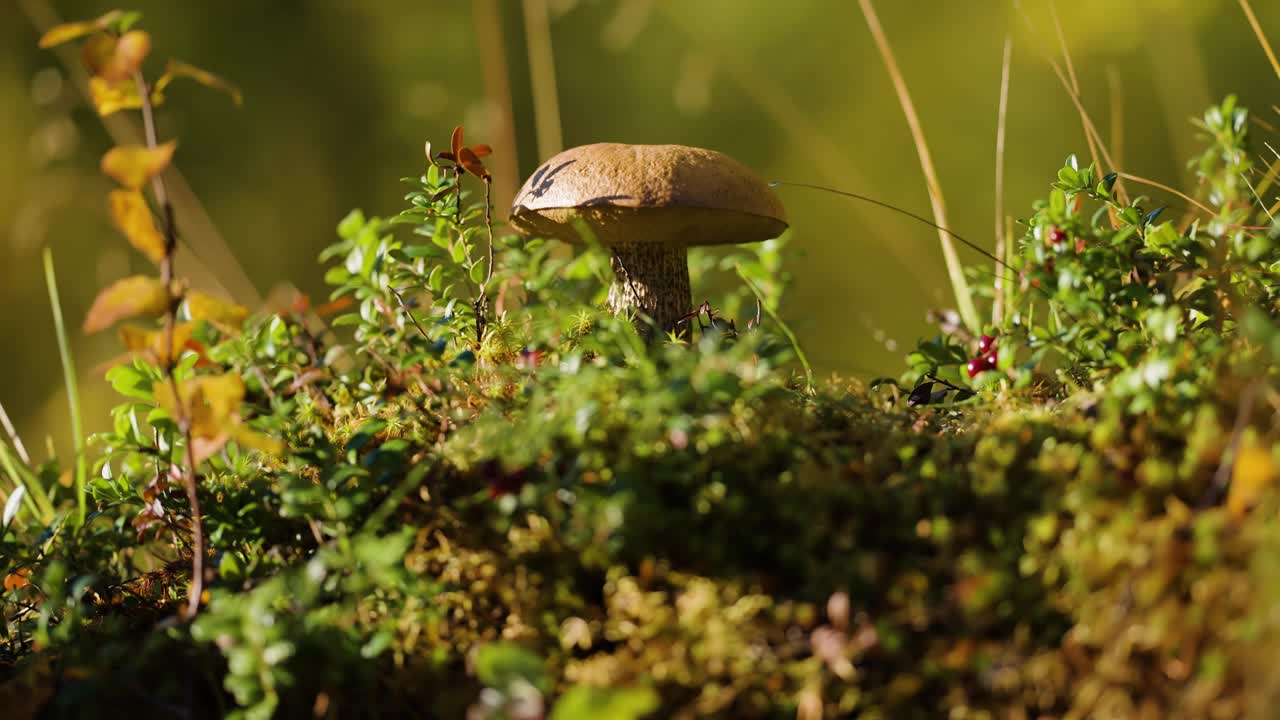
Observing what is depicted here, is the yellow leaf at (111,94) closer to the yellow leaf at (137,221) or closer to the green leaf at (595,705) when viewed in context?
the yellow leaf at (137,221)

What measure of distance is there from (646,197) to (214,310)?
743mm

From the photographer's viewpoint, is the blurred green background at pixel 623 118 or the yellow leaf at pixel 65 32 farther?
the blurred green background at pixel 623 118

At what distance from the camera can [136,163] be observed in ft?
2.48

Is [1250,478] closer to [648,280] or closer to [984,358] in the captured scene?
[984,358]

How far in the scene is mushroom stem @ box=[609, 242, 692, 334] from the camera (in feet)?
5.76

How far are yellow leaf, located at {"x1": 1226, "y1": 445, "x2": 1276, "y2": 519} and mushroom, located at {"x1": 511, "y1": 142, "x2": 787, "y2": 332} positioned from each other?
3.03 ft

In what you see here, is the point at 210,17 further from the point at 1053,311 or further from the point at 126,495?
the point at 1053,311

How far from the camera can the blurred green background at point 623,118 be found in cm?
252

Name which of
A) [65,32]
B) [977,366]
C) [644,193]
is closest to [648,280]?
[644,193]

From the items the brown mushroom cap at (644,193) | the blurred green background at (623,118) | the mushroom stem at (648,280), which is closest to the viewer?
the brown mushroom cap at (644,193)

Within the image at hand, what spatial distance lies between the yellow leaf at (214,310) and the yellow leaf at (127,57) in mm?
230

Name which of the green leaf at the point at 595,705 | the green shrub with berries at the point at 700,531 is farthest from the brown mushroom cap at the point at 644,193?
the green leaf at the point at 595,705

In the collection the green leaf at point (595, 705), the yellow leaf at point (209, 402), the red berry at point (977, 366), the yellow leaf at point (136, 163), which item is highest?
the yellow leaf at point (136, 163)

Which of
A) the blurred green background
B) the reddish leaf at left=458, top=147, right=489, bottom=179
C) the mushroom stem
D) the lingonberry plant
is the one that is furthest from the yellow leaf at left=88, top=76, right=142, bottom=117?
the blurred green background
